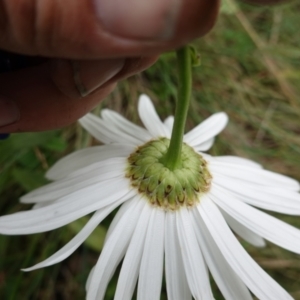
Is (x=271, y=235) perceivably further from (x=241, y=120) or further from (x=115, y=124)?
(x=241, y=120)

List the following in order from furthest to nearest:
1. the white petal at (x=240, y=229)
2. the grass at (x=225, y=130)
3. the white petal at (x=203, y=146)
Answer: the grass at (x=225, y=130) < the white petal at (x=203, y=146) < the white petal at (x=240, y=229)

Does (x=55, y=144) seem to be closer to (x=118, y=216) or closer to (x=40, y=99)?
(x=40, y=99)

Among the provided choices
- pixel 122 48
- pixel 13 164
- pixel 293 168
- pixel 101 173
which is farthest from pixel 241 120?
pixel 122 48

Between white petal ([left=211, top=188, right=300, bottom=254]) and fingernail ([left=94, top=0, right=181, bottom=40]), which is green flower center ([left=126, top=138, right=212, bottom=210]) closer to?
white petal ([left=211, top=188, right=300, bottom=254])

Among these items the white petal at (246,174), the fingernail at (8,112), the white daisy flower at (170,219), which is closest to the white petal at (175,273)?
the white daisy flower at (170,219)

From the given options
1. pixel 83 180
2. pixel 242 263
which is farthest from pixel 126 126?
pixel 242 263

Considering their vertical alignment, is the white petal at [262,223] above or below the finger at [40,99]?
below

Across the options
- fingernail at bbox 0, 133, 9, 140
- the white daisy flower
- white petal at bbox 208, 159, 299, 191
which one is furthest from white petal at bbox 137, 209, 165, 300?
fingernail at bbox 0, 133, 9, 140

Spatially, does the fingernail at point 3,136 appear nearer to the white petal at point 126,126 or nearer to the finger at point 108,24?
the white petal at point 126,126
